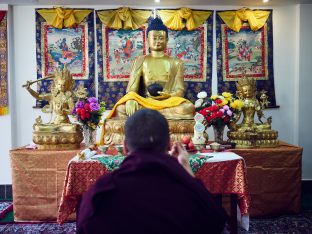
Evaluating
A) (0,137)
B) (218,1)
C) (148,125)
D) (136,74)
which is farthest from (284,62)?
(148,125)

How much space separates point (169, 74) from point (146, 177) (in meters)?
3.94

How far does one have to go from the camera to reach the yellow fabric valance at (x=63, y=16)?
5.05 m

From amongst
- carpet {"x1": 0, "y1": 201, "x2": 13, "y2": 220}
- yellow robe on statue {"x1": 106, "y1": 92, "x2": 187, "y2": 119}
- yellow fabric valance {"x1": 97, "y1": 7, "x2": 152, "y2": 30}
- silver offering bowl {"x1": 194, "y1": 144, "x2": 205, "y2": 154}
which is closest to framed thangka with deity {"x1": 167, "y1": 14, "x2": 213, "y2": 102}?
yellow fabric valance {"x1": 97, "y1": 7, "x2": 152, "y2": 30}

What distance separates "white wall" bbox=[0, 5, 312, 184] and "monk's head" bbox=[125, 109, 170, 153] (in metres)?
4.06

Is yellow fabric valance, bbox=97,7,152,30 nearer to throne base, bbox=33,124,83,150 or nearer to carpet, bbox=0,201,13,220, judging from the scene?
throne base, bbox=33,124,83,150

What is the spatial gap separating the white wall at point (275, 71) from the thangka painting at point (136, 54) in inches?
10.5

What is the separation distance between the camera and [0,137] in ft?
16.4

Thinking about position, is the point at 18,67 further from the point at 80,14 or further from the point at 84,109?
the point at 84,109

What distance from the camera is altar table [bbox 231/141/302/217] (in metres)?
4.02

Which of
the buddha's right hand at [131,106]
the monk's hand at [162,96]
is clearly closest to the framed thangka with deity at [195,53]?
the monk's hand at [162,96]

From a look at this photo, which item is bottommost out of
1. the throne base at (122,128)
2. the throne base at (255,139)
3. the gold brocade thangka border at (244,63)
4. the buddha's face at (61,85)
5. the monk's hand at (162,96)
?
the throne base at (255,139)

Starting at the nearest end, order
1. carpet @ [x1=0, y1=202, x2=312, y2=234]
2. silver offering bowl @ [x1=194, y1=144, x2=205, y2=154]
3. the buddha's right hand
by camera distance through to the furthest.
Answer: silver offering bowl @ [x1=194, y1=144, x2=205, y2=154], carpet @ [x1=0, y1=202, x2=312, y2=234], the buddha's right hand

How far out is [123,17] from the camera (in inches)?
201

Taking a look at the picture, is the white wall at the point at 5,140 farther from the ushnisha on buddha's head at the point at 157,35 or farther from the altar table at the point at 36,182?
the ushnisha on buddha's head at the point at 157,35
